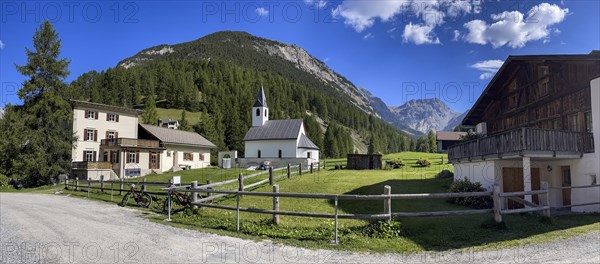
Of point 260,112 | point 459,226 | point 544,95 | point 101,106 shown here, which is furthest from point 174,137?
point 459,226

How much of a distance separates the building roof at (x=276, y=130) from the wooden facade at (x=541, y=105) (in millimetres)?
32552

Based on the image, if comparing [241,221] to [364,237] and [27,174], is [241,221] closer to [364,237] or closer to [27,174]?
[364,237]

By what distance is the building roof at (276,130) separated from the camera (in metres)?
56.3

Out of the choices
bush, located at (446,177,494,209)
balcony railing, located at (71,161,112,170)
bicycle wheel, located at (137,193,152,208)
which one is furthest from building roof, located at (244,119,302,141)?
bicycle wheel, located at (137,193,152,208)

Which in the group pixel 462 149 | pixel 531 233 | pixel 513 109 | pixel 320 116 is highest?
pixel 320 116

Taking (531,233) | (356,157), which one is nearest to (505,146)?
(531,233)

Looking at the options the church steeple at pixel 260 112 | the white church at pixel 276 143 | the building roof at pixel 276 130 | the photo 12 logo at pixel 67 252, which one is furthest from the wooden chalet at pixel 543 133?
the church steeple at pixel 260 112

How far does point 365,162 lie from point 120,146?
29426 mm

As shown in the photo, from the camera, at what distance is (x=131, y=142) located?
46094 mm

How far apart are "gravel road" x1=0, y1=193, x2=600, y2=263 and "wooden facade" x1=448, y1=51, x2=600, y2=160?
7.05 m

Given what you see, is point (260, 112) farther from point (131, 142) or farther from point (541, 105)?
point (541, 105)

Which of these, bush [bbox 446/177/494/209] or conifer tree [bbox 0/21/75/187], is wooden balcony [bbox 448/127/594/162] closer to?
bush [bbox 446/177/494/209]

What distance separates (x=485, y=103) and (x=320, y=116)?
142179mm

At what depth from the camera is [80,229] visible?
39.0 ft
